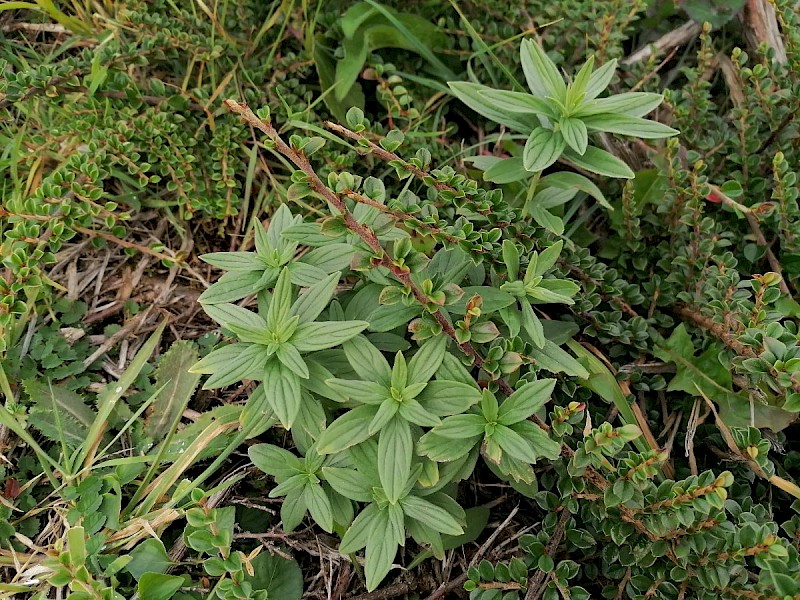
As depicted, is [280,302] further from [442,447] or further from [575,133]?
[575,133]

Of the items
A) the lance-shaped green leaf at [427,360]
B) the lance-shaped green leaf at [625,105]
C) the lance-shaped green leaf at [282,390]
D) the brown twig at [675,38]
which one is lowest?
the lance-shaped green leaf at [282,390]

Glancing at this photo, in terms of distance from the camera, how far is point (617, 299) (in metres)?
2.27

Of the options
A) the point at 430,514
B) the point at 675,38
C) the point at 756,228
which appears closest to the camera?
the point at 430,514

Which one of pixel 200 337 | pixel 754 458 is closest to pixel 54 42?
pixel 200 337

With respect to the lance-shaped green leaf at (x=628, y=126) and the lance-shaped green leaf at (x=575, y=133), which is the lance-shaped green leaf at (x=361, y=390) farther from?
the lance-shaped green leaf at (x=628, y=126)

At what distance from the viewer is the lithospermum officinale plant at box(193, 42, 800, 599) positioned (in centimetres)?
166

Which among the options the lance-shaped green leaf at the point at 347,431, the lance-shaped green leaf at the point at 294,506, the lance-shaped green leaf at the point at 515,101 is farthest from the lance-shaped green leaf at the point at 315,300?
the lance-shaped green leaf at the point at 515,101

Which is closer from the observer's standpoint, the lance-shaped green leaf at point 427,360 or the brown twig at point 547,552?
the lance-shaped green leaf at point 427,360

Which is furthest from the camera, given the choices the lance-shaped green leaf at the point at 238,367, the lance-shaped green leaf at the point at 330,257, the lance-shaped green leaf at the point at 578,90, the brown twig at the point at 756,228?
the brown twig at the point at 756,228

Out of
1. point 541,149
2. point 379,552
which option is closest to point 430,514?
point 379,552

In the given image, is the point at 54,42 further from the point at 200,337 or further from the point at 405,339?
the point at 405,339

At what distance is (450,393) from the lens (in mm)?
1694

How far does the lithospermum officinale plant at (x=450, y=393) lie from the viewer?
166 cm

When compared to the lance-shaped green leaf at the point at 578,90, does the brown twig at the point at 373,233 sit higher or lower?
lower
